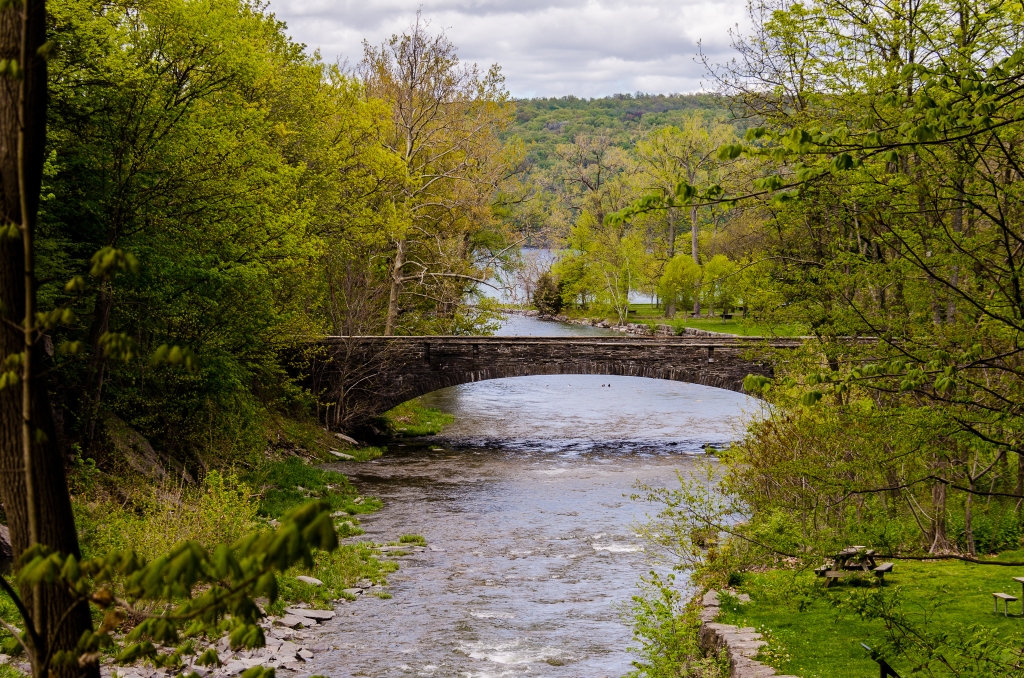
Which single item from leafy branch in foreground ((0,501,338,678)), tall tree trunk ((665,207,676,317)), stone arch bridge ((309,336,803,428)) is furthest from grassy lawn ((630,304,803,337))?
leafy branch in foreground ((0,501,338,678))

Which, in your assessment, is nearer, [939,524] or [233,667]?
Answer: [233,667]

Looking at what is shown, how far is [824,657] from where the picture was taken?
33.6 feet

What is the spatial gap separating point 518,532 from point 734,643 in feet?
31.1

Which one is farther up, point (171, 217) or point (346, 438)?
point (171, 217)

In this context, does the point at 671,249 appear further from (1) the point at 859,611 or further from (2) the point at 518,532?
(1) the point at 859,611

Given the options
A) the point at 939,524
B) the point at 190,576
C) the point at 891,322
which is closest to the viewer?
the point at 190,576

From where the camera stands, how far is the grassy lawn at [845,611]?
1001 centimetres

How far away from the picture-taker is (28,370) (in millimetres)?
3518

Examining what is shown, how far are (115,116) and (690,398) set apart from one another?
2891cm

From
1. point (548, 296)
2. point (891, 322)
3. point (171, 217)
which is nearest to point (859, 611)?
point (891, 322)

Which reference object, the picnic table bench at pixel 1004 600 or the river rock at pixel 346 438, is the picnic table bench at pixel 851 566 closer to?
the picnic table bench at pixel 1004 600

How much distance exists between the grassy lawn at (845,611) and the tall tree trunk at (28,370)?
7.44 metres

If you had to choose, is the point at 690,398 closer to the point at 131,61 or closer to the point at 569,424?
the point at 569,424

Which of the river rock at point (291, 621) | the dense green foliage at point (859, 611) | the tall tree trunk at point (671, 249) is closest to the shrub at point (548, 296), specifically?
the tall tree trunk at point (671, 249)
